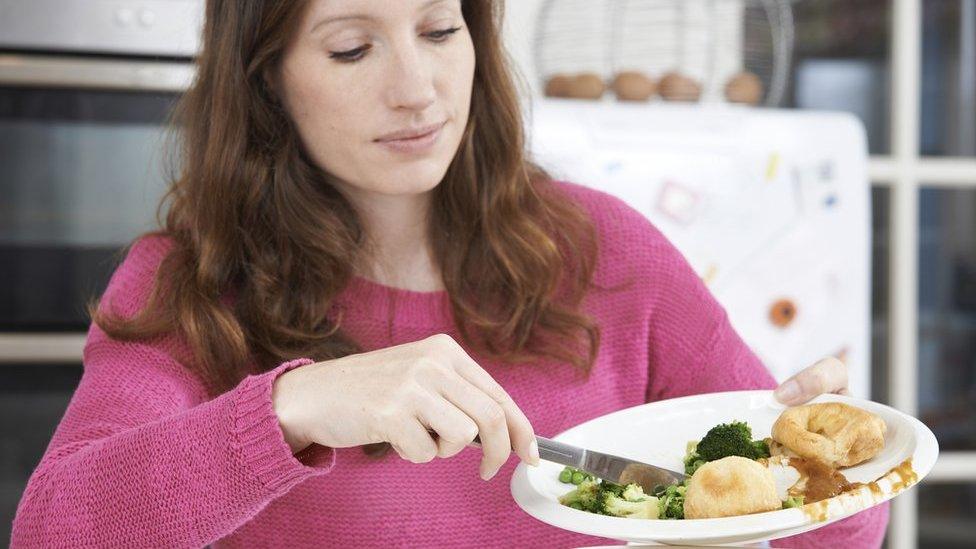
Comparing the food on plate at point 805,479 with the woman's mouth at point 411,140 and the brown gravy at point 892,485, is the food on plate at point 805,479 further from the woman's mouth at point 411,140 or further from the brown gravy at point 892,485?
the woman's mouth at point 411,140

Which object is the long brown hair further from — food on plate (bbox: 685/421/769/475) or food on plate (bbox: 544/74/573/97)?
food on plate (bbox: 544/74/573/97)

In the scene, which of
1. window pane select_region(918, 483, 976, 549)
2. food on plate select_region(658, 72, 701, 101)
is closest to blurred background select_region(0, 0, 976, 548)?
food on plate select_region(658, 72, 701, 101)

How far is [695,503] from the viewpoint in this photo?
0.84 meters

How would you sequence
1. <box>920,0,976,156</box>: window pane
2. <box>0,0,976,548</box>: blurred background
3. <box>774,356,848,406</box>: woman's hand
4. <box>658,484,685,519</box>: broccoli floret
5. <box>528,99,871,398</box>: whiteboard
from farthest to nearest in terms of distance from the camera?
<box>920,0,976,156</box>: window pane → <box>0,0,976,548</box>: blurred background → <box>528,99,871,398</box>: whiteboard → <box>774,356,848,406</box>: woman's hand → <box>658,484,685,519</box>: broccoli floret

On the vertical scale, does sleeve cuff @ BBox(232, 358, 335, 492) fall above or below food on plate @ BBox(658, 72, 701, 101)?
below

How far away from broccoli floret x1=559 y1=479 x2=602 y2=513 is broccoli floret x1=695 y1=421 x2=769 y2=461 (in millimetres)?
103

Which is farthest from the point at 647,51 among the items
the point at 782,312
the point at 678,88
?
the point at 782,312

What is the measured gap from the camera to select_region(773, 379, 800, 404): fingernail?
1028 mm

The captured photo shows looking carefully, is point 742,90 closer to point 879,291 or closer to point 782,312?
point 782,312

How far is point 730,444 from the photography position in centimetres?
95

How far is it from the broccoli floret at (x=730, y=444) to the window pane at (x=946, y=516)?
2.35 metres

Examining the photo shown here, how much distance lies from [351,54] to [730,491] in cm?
66

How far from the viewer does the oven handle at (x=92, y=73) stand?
6.46ft

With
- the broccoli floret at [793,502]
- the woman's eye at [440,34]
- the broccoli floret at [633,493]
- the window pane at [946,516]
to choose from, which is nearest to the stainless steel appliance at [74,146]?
the woman's eye at [440,34]
